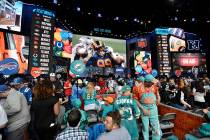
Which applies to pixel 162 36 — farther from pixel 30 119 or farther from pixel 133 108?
pixel 30 119

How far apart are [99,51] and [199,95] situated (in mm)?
12213

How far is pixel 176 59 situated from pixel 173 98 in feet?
46.2

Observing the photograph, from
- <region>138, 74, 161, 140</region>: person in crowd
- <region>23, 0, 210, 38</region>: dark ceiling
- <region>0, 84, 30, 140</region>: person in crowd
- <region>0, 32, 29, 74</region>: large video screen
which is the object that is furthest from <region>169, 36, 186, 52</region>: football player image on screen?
<region>0, 84, 30, 140</region>: person in crowd

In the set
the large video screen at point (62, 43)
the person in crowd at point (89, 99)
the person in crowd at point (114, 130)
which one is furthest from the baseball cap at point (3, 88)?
the large video screen at point (62, 43)

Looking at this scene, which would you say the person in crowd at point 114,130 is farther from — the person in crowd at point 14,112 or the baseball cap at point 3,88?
the baseball cap at point 3,88

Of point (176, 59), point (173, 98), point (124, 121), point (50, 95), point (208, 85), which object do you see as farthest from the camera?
point (176, 59)

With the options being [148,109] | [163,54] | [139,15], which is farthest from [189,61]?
[148,109]

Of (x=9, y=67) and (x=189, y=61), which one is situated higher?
(x=189, y=61)

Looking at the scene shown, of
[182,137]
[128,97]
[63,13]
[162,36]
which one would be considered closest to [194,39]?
[162,36]

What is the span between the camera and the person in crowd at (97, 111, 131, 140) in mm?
2656

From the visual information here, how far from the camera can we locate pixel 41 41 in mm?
11383

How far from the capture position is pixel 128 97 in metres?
4.41

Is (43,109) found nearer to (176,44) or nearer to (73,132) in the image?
(73,132)

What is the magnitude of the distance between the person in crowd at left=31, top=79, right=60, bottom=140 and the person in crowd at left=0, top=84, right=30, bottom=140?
0.18 metres
